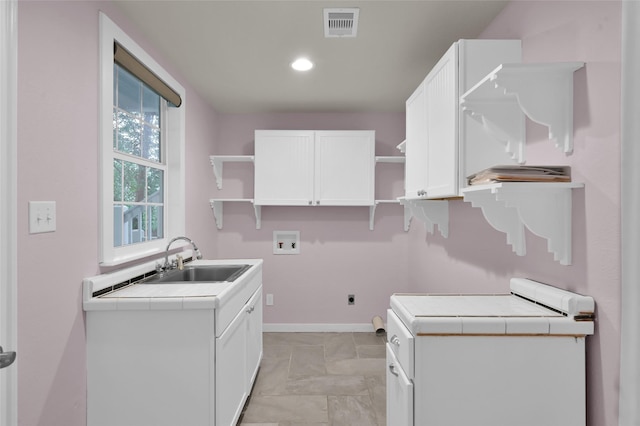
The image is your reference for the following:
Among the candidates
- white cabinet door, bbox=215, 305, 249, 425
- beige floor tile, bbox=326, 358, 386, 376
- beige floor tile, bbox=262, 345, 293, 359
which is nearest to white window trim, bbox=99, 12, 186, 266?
white cabinet door, bbox=215, 305, 249, 425

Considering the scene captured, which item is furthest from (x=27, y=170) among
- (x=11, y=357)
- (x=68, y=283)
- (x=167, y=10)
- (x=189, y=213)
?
(x=189, y=213)

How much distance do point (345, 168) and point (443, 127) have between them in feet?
5.51

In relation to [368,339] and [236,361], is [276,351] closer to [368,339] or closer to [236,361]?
Answer: [368,339]

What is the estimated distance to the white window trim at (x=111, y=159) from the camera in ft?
5.61

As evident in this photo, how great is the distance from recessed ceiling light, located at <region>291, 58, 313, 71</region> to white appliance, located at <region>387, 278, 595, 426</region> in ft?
6.41

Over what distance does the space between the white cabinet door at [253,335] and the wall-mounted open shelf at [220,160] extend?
1443mm

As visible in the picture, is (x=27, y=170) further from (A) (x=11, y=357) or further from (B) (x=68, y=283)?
(A) (x=11, y=357)

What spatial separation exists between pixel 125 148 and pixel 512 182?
2.14m

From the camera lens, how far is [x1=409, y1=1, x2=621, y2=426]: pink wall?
3.57 ft

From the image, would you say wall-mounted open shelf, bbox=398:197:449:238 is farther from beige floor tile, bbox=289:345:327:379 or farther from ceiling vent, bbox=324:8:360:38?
beige floor tile, bbox=289:345:327:379

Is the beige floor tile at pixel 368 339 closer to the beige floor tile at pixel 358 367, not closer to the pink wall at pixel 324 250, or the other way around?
the pink wall at pixel 324 250

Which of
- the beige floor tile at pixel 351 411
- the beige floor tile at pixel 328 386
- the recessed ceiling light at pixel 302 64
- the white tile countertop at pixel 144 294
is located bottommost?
the beige floor tile at pixel 351 411

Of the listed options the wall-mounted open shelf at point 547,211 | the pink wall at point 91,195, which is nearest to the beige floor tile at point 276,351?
the pink wall at point 91,195

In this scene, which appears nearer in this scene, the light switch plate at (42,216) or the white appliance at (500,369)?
the white appliance at (500,369)
